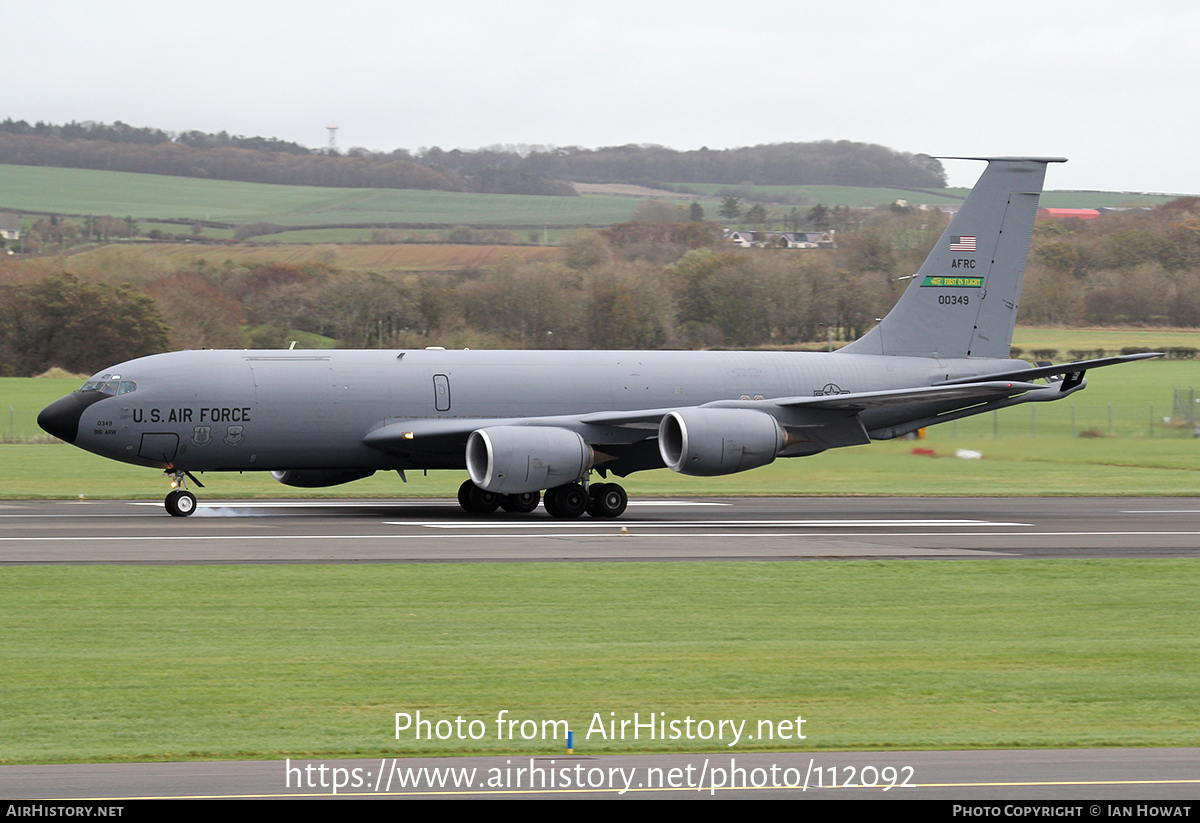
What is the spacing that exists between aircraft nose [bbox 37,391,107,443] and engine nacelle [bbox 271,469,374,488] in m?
4.92

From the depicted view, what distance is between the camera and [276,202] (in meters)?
158

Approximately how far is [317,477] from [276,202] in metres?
129

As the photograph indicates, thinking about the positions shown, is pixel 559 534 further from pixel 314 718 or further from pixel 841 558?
pixel 314 718

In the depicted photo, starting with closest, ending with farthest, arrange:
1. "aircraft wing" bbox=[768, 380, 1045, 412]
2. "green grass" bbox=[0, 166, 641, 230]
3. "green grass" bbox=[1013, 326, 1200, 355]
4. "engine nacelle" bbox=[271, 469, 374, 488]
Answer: "aircraft wing" bbox=[768, 380, 1045, 412] → "engine nacelle" bbox=[271, 469, 374, 488] → "green grass" bbox=[1013, 326, 1200, 355] → "green grass" bbox=[0, 166, 641, 230]

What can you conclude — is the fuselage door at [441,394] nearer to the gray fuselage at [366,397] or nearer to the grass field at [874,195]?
the gray fuselage at [366,397]

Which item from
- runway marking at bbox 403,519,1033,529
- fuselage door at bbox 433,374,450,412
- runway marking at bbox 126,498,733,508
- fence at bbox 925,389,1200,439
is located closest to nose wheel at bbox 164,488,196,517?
runway marking at bbox 126,498,733,508

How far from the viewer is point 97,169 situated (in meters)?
172

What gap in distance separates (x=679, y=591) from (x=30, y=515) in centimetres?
1769

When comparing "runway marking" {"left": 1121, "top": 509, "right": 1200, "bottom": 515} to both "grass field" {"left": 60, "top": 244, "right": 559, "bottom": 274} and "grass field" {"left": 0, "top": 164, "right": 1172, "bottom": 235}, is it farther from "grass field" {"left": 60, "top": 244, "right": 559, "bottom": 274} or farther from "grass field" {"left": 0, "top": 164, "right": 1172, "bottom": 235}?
"grass field" {"left": 0, "top": 164, "right": 1172, "bottom": 235}

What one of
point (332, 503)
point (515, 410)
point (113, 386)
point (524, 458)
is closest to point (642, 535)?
point (524, 458)

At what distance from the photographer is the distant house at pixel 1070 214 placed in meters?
101

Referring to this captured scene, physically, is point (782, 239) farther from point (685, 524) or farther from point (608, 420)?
point (685, 524)

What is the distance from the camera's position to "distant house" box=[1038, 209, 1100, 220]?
10063 cm
